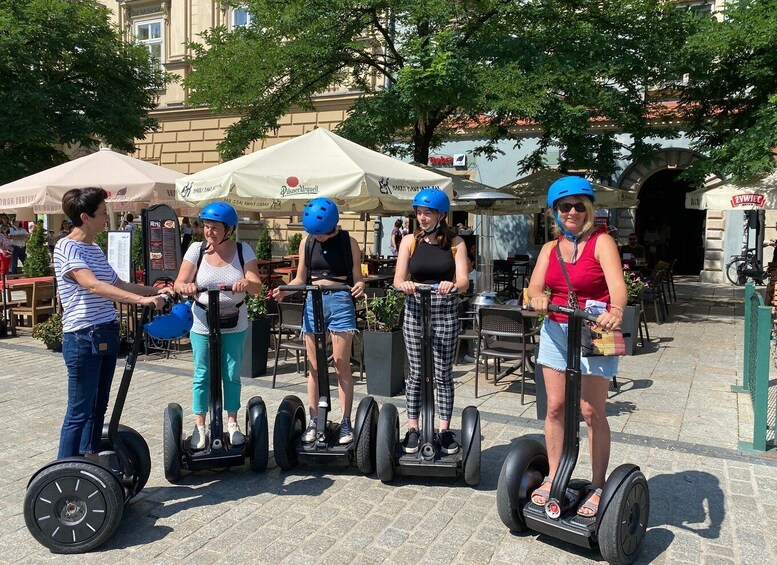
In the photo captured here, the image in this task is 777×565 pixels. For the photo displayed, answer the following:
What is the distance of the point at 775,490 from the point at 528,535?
1782 mm

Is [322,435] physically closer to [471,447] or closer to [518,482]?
[471,447]

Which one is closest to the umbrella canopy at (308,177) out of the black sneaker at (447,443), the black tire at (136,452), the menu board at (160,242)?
the menu board at (160,242)

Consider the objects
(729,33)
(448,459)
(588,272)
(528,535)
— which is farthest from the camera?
(729,33)

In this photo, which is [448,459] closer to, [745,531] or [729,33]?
[745,531]

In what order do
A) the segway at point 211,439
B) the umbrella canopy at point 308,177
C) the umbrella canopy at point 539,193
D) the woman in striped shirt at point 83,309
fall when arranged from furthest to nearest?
the umbrella canopy at point 539,193 < the umbrella canopy at point 308,177 < the segway at point 211,439 < the woman in striped shirt at point 83,309

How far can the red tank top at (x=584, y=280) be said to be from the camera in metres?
3.09

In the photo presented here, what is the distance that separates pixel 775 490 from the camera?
4.02 m

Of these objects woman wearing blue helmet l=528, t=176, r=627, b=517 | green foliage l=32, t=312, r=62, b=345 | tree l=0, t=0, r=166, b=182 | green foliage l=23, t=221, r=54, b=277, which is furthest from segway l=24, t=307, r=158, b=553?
tree l=0, t=0, r=166, b=182

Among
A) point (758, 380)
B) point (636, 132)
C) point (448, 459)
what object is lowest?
point (448, 459)

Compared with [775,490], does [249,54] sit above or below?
above

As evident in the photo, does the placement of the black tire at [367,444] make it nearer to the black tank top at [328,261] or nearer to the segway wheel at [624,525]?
the black tank top at [328,261]

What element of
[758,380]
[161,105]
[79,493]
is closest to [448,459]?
[79,493]

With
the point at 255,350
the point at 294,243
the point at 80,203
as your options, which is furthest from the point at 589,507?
the point at 294,243

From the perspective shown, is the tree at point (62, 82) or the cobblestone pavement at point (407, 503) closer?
the cobblestone pavement at point (407, 503)
